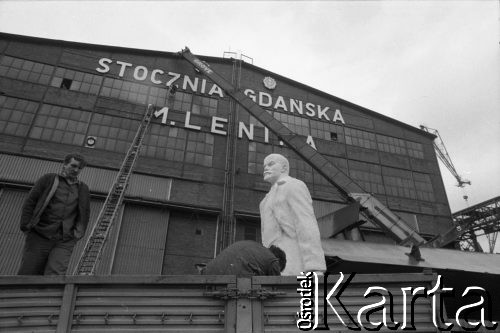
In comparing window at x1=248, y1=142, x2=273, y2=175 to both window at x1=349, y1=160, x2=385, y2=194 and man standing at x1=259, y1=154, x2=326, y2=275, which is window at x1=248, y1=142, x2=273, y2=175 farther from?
man standing at x1=259, y1=154, x2=326, y2=275

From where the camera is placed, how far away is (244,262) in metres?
3.51

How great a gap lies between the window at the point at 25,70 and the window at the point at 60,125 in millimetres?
1995

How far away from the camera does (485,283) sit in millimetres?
10961

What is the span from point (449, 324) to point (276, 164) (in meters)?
3.75

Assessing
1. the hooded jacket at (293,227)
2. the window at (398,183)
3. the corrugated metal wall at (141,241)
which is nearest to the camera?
the hooded jacket at (293,227)

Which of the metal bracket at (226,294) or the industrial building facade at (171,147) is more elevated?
the industrial building facade at (171,147)

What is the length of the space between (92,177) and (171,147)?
446 centimetres

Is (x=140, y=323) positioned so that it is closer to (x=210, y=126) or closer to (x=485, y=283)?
(x=485, y=283)

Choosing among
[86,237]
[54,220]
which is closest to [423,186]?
[86,237]

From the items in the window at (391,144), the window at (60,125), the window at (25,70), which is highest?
the window at (391,144)

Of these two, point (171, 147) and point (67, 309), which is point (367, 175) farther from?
point (67, 309)

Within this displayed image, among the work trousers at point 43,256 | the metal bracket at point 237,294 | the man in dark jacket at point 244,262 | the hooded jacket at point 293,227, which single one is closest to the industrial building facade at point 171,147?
the hooded jacket at point 293,227

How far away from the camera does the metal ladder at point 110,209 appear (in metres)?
13.1

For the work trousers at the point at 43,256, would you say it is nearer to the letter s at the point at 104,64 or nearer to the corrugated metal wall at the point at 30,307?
the corrugated metal wall at the point at 30,307
